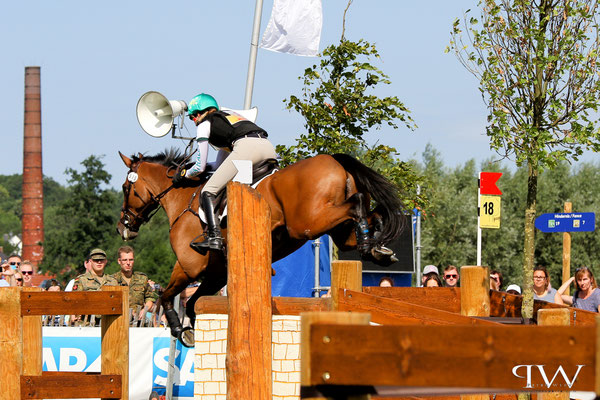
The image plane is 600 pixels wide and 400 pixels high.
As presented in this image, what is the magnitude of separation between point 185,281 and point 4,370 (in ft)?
9.02

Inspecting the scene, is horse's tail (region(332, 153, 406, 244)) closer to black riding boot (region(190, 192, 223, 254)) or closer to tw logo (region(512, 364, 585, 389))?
black riding boot (region(190, 192, 223, 254))

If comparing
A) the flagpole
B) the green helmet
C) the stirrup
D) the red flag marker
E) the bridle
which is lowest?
the stirrup

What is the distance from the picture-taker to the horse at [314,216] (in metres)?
7.32

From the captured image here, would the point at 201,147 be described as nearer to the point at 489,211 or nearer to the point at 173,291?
the point at 173,291

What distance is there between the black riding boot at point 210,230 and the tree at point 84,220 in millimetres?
48410

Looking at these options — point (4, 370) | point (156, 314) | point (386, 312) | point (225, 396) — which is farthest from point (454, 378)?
point (156, 314)

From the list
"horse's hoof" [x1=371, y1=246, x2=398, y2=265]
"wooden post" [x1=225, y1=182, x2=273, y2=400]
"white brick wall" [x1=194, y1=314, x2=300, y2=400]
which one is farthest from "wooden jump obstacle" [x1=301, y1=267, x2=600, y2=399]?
"horse's hoof" [x1=371, y1=246, x2=398, y2=265]

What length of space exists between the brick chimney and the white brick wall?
58.5 m

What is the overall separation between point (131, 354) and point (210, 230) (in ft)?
13.8

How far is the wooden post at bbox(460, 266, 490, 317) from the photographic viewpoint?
19.9 feet

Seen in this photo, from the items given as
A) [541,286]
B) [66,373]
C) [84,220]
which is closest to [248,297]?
[66,373]

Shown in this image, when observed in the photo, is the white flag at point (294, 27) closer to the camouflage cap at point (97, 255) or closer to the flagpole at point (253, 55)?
the flagpole at point (253, 55)

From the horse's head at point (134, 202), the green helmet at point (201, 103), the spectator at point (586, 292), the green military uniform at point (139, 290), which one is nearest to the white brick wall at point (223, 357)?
the green helmet at point (201, 103)

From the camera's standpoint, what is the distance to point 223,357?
17.8 feet
